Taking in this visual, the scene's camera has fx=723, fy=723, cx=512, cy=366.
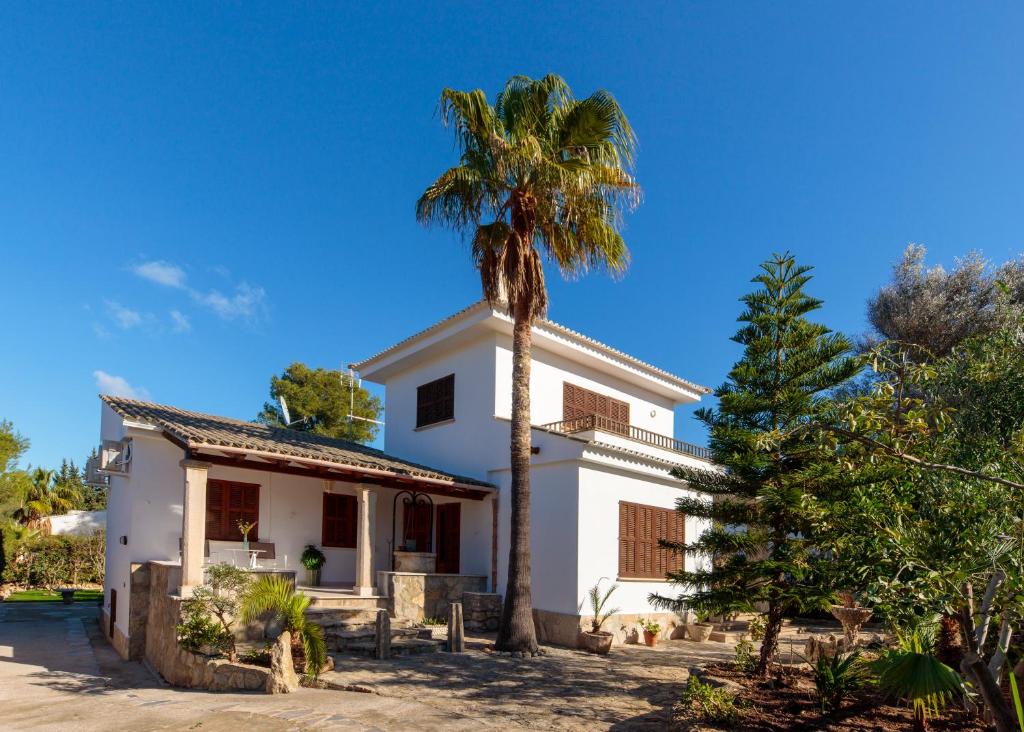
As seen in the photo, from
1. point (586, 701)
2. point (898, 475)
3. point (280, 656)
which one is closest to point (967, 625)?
point (898, 475)

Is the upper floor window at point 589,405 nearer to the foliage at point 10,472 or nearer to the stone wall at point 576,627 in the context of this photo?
the stone wall at point 576,627

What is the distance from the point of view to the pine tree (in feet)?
30.1

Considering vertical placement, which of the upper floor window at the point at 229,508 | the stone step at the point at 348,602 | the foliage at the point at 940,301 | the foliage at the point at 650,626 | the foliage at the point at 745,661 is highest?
the foliage at the point at 940,301

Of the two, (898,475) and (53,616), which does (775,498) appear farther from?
(53,616)

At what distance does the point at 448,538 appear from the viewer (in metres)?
18.1

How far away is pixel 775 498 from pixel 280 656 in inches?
267

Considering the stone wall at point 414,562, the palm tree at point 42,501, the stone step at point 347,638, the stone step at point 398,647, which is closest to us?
the stone step at point 398,647

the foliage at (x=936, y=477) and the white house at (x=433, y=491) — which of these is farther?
the white house at (x=433, y=491)

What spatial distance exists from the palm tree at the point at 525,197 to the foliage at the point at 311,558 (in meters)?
5.70

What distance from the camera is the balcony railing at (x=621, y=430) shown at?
664 inches

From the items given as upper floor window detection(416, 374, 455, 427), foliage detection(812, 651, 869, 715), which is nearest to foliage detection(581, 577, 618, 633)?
upper floor window detection(416, 374, 455, 427)

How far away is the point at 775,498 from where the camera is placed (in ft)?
29.5

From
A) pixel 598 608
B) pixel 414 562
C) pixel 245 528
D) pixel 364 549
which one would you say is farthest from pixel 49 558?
pixel 598 608

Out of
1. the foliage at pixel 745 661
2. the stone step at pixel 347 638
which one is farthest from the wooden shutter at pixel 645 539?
the stone step at pixel 347 638
